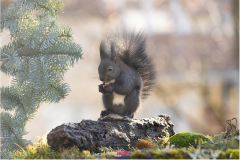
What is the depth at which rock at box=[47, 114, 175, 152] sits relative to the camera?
1164 mm

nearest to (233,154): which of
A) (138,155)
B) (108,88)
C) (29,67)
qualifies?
(138,155)

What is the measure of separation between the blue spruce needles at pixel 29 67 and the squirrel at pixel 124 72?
0.49 ft

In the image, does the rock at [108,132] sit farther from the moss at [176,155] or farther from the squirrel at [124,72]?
the moss at [176,155]

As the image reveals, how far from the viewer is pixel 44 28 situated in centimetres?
135

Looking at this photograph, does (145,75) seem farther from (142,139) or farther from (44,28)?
(44,28)

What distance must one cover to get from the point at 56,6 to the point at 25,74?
1.09 feet

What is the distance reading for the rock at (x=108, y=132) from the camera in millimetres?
1164

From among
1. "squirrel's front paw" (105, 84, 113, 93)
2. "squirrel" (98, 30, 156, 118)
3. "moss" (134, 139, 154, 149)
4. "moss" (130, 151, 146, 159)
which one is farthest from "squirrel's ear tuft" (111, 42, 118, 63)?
"moss" (130, 151, 146, 159)

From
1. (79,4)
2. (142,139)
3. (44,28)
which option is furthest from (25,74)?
(79,4)

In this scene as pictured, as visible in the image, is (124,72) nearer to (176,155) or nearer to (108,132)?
(108,132)

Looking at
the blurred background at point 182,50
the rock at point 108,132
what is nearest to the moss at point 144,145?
the rock at point 108,132

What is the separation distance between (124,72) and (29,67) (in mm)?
413

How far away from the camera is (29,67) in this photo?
1326 millimetres

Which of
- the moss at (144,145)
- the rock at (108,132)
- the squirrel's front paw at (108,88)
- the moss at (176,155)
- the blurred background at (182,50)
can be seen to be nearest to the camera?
the moss at (176,155)
